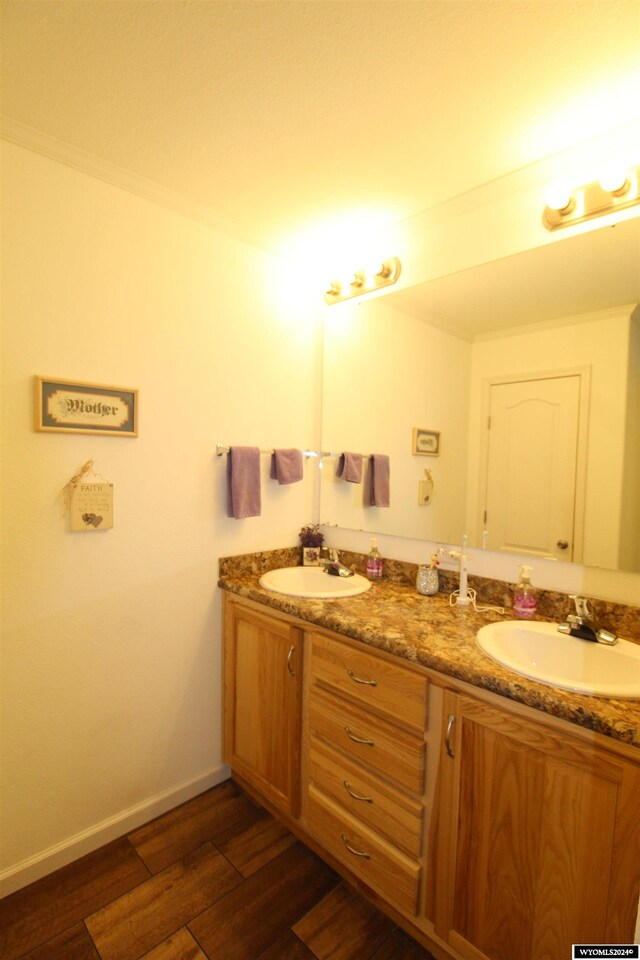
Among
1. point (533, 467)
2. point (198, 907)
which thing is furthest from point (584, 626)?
point (198, 907)

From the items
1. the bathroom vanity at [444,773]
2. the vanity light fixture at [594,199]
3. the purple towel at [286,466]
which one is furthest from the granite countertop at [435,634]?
the vanity light fixture at [594,199]

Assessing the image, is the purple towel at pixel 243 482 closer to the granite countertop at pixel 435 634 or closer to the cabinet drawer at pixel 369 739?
the granite countertop at pixel 435 634

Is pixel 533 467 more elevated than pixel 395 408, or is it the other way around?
pixel 395 408

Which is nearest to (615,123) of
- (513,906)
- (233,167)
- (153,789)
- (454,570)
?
(233,167)

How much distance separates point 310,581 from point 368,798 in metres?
0.87

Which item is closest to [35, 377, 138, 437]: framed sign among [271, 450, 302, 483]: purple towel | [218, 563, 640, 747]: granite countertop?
[271, 450, 302, 483]: purple towel

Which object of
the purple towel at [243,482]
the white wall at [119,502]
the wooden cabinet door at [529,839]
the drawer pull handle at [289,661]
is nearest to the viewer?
the wooden cabinet door at [529,839]

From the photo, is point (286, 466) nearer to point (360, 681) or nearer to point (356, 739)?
point (360, 681)

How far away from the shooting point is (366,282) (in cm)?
196

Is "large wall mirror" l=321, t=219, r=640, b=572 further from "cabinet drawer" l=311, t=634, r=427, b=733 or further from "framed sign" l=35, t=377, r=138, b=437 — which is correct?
"framed sign" l=35, t=377, r=138, b=437

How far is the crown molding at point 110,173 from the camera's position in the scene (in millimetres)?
1305

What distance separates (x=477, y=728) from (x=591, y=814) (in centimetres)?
26

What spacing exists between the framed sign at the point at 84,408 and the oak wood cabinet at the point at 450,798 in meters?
0.91

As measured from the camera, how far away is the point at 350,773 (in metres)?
1.35
